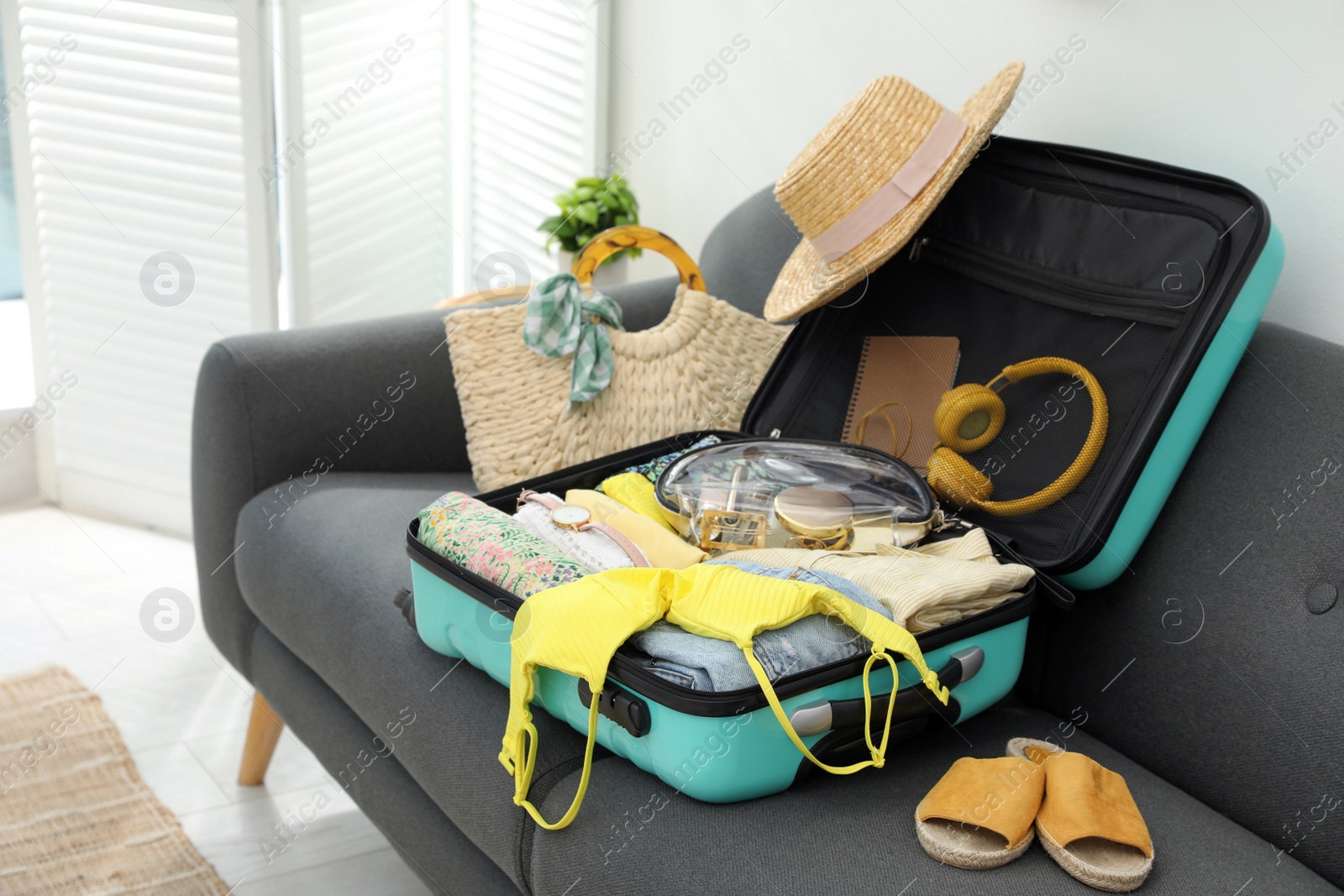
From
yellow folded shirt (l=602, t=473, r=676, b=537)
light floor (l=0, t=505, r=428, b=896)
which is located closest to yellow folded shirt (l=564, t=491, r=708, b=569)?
yellow folded shirt (l=602, t=473, r=676, b=537)

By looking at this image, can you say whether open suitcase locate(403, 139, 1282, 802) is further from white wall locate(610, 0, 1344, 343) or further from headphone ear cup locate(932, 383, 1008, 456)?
white wall locate(610, 0, 1344, 343)

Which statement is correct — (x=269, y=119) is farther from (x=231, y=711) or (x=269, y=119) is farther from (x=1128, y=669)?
(x=1128, y=669)

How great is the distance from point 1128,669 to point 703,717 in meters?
0.44

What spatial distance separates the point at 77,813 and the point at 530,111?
1.48 metres

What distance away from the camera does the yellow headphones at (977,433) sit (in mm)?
1011

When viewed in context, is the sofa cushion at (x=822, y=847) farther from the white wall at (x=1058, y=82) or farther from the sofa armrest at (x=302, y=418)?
the sofa armrest at (x=302, y=418)

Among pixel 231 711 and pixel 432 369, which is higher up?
pixel 432 369

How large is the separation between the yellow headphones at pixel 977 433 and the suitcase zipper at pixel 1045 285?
6cm

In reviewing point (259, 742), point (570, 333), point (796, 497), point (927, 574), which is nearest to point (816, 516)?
point (796, 497)

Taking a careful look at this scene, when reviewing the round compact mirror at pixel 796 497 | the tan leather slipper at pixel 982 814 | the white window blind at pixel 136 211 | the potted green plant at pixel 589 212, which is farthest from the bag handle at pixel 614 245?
the white window blind at pixel 136 211

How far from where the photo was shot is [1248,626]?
2.86 feet

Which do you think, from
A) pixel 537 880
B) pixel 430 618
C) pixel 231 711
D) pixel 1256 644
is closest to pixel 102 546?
pixel 231 711

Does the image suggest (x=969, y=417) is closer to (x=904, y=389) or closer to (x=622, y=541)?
Result: (x=904, y=389)

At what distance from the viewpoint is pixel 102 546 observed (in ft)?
6.80
